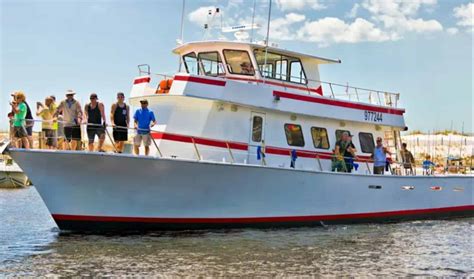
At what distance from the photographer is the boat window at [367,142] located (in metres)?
15.7

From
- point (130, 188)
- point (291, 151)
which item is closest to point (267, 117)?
point (291, 151)

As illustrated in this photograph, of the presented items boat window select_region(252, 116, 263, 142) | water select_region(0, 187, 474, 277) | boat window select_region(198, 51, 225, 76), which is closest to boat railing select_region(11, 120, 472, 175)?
boat window select_region(252, 116, 263, 142)

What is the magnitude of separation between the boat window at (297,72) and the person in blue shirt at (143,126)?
4.30 metres

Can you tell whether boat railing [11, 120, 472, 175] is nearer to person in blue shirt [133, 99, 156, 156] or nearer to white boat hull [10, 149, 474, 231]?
person in blue shirt [133, 99, 156, 156]

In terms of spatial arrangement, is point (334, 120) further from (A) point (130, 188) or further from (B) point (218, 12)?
(A) point (130, 188)

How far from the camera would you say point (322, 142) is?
14812 mm

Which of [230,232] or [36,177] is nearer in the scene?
[36,177]

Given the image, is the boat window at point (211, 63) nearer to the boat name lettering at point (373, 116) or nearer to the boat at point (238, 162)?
the boat at point (238, 162)

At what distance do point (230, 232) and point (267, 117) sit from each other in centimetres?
300

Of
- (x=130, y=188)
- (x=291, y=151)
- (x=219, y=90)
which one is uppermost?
(x=219, y=90)

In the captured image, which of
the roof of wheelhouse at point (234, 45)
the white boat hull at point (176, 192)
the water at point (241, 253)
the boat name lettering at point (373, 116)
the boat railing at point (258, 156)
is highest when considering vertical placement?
the roof of wheelhouse at point (234, 45)

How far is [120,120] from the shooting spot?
11945mm

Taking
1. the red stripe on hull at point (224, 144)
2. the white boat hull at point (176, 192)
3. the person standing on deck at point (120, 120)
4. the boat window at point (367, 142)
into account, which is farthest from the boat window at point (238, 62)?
the boat window at point (367, 142)

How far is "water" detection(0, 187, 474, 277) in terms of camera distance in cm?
940
